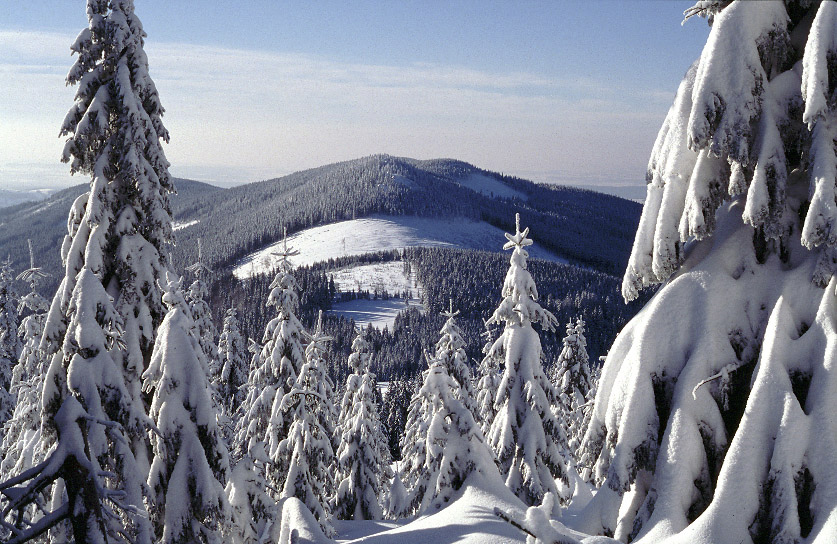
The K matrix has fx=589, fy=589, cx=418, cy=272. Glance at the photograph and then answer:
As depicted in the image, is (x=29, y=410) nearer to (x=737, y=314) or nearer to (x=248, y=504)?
(x=248, y=504)

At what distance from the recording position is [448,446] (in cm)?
1569

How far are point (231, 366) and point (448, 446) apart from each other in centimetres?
2156

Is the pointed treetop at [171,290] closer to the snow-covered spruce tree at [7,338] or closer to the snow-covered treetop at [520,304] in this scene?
the snow-covered treetop at [520,304]

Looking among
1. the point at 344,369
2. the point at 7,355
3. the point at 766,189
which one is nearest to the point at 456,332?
the point at 7,355

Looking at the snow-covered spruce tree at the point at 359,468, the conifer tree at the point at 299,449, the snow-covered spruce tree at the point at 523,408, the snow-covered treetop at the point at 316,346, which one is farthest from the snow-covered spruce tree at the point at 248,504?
the snow-covered spruce tree at the point at 359,468

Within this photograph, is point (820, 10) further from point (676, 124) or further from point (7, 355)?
point (7, 355)

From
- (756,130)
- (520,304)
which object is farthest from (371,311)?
(756,130)

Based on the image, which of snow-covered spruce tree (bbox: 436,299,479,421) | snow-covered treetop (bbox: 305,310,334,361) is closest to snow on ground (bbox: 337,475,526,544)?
snow-covered treetop (bbox: 305,310,334,361)

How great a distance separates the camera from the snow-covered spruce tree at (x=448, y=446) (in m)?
15.5

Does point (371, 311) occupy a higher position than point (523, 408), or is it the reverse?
point (523, 408)

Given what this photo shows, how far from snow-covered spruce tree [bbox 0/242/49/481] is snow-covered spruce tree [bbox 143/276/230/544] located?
6.94 feet

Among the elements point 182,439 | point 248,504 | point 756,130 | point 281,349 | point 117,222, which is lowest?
point 248,504

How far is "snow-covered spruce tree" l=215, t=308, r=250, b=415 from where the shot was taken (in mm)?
33344

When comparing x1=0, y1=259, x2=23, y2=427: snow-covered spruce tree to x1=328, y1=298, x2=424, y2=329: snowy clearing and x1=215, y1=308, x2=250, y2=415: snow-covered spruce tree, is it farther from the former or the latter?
x1=328, y1=298, x2=424, y2=329: snowy clearing
